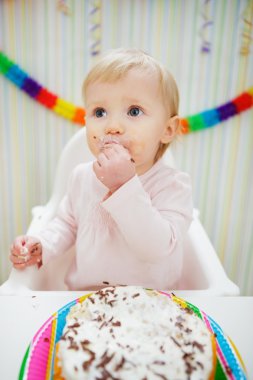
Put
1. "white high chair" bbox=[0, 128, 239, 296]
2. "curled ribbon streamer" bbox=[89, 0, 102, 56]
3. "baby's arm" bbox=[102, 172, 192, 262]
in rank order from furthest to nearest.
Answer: "curled ribbon streamer" bbox=[89, 0, 102, 56] < "white high chair" bbox=[0, 128, 239, 296] < "baby's arm" bbox=[102, 172, 192, 262]

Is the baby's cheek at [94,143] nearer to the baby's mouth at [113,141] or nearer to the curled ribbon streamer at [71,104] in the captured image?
the baby's mouth at [113,141]

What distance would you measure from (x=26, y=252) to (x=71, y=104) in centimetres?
85

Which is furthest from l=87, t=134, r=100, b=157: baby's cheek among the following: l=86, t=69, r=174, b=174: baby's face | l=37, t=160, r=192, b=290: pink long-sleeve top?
l=37, t=160, r=192, b=290: pink long-sleeve top

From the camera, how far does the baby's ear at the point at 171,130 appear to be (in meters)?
0.85

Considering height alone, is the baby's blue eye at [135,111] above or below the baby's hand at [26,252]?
above

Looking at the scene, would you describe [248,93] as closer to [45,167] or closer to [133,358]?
[45,167]

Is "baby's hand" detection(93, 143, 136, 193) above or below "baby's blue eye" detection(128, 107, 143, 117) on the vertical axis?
below

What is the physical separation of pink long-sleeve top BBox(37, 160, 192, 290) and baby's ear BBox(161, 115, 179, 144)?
68 mm

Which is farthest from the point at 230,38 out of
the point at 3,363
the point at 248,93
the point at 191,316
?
the point at 3,363

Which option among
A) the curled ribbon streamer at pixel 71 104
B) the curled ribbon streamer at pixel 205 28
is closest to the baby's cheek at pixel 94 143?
the curled ribbon streamer at pixel 71 104

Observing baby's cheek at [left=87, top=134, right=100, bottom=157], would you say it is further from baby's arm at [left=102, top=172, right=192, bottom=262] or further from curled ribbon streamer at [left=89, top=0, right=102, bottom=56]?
curled ribbon streamer at [left=89, top=0, right=102, bottom=56]

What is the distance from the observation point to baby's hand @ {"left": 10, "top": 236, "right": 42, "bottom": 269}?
854 mm

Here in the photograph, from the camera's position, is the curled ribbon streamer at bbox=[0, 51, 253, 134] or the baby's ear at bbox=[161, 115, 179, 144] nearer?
the baby's ear at bbox=[161, 115, 179, 144]

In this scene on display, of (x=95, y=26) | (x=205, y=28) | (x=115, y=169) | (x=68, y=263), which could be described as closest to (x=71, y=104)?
(x=95, y=26)
